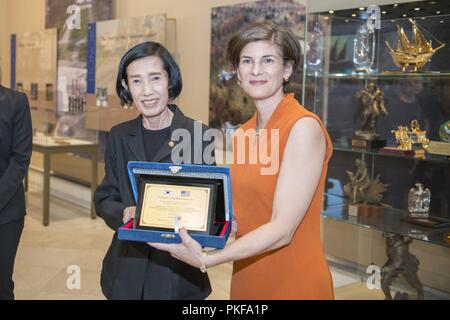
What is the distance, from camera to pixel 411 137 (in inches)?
134

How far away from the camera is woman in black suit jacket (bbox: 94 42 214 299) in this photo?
1747 mm

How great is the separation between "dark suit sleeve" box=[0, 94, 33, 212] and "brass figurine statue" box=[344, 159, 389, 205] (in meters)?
2.22

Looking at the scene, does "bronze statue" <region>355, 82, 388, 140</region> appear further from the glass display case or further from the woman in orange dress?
the woman in orange dress

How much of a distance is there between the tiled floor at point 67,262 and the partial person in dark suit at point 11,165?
1.28m

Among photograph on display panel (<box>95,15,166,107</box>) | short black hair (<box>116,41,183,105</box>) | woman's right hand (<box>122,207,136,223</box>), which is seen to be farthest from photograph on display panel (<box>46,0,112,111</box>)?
woman's right hand (<box>122,207,136,223</box>)

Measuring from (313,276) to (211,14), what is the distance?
3.84 m

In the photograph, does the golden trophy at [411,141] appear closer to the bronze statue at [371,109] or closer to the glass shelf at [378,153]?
the glass shelf at [378,153]

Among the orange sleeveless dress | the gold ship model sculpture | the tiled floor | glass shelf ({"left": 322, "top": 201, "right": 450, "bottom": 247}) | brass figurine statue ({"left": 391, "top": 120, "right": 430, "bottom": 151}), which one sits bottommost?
the tiled floor

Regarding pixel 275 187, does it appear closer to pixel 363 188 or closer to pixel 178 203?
pixel 178 203

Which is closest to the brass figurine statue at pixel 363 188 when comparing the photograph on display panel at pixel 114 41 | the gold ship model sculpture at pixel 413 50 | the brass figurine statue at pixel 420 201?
the brass figurine statue at pixel 420 201

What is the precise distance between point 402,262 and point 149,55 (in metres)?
2.40

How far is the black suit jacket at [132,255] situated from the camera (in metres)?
1.74

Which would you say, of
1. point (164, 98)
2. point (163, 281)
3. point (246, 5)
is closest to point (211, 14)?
point (246, 5)

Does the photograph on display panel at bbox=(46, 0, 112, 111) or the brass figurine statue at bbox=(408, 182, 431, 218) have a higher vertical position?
the photograph on display panel at bbox=(46, 0, 112, 111)
